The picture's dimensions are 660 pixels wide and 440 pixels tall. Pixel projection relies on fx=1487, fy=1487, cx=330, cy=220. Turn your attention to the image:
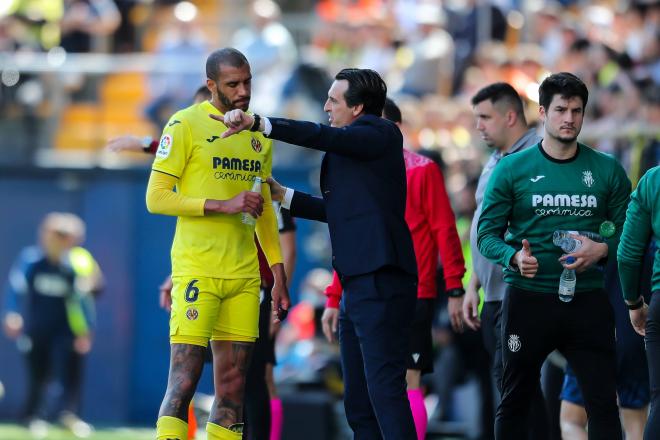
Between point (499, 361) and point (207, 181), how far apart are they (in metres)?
1.97

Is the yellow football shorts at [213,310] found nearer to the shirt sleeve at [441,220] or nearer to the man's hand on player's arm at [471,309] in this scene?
the shirt sleeve at [441,220]

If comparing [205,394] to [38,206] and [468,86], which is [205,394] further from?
[468,86]

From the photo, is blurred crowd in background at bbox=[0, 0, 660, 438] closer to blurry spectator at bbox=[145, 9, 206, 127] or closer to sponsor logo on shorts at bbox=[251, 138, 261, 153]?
blurry spectator at bbox=[145, 9, 206, 127]

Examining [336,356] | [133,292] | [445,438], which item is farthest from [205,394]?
[445,438]

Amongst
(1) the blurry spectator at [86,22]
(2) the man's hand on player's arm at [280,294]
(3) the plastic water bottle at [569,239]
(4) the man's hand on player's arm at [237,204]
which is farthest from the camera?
(1) the blurry spectator at [86,22]

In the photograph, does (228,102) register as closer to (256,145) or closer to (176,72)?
(256,145)

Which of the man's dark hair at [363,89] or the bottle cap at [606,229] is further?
the man's dark hair at [363,89]

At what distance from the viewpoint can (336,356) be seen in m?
14.5

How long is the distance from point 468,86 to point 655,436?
10561 millimetres

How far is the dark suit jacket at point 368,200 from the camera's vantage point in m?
7.70

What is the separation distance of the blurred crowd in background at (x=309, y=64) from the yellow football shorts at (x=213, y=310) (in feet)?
18.4

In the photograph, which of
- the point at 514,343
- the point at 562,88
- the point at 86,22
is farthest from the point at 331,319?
the point at 86,22

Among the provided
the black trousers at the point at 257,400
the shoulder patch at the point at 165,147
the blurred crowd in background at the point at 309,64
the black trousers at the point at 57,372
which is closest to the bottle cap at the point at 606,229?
the shoulder patch at the point at 165,147

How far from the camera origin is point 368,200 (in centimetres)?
775
